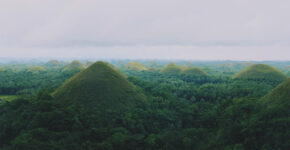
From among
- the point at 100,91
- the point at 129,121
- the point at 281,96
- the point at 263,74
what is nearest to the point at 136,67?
the point at 263,74

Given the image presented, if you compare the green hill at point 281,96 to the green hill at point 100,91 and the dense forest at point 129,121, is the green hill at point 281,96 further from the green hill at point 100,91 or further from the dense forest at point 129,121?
the green hill at point 100,91

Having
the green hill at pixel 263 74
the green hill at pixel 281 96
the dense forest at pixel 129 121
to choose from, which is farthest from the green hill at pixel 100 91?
the green hill at pixel 263 74

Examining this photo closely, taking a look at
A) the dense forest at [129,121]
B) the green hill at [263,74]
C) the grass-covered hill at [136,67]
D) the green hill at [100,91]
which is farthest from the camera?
the grass-covered hill at [136,67]

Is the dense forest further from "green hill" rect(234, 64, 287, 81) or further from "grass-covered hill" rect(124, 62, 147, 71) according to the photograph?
"grass-covered hill" rect(124, 62, 147, 71)

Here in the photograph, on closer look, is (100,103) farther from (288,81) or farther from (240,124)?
(288,81)

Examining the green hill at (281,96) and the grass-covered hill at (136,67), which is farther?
the grass-covered hill at (136,67)

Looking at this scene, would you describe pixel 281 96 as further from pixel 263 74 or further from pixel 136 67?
pixel 136 67

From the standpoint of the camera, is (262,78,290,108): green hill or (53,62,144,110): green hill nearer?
(262,78,290,108): green hill

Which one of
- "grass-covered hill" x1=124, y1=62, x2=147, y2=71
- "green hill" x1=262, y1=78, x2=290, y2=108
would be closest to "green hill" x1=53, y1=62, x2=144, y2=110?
"green hill" x1=262, y1=78, x2=290, y2=108

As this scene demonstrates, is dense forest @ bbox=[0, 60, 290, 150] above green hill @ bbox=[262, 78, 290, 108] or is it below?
below

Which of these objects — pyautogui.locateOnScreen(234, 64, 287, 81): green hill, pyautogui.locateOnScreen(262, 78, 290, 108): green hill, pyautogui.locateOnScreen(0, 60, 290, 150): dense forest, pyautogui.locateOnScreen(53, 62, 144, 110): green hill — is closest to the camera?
pyautogui.locateOnScreen(0, 60, 290, 150): dense forest
